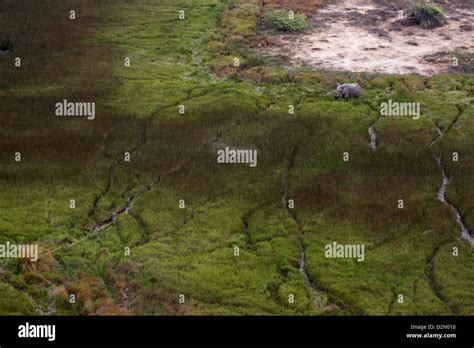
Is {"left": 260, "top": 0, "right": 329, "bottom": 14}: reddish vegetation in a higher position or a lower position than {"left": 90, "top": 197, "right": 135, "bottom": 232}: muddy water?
higher

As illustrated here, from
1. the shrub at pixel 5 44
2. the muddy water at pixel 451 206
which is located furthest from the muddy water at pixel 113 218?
the shrub at pixel 5 44

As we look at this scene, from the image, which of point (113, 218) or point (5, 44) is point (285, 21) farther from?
point (113, 218)

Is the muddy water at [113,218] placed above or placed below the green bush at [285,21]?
below

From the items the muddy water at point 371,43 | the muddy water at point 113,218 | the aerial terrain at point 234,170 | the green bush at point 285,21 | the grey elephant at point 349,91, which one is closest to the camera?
the aerial terrain at point 234,170

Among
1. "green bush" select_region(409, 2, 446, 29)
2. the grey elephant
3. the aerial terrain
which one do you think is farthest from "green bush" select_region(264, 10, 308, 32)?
the grey elephant

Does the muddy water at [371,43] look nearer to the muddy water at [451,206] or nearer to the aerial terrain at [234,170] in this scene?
the aerial terrain at [234,170]

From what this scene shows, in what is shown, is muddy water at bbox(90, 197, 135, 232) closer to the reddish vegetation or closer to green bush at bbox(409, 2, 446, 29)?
the reddish vegetation

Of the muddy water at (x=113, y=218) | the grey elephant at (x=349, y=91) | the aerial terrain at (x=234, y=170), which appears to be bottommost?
the muddy water at (x=113, y=218)

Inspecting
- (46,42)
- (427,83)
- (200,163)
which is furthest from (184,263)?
(46,42)
